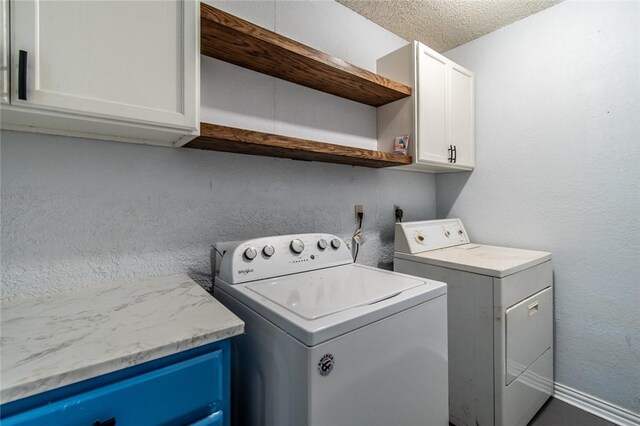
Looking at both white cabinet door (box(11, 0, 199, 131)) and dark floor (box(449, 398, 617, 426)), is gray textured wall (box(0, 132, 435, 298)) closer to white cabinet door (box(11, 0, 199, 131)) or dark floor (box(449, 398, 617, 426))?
white cabinet door (box(11, 0, 199, 131))

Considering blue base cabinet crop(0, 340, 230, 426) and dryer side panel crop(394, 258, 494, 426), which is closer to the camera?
blue base cabinet crop(0, 340, 230, 426)

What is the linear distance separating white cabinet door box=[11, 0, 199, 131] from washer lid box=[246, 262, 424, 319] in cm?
68

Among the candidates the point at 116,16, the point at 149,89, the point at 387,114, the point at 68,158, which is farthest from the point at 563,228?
the point at 68,158

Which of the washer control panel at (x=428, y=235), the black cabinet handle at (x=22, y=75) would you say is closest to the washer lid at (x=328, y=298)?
the washer control panel at (x=428, y=235)

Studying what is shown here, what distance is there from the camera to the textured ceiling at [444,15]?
1.80 meters

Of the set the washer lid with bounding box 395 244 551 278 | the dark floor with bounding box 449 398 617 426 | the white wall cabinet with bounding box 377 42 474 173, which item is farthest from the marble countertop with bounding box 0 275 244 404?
the dark floor with bounding box 449 398 617 426

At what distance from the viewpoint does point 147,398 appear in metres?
0.68

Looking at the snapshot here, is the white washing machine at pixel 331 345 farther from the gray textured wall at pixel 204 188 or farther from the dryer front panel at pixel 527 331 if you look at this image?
the dryer front panel at pixel 527 331

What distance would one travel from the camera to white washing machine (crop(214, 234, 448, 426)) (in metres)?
0.77

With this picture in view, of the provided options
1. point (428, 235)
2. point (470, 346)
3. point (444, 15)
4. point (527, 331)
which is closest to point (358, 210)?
point (428, 235)

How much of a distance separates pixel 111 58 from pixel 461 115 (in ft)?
6.84

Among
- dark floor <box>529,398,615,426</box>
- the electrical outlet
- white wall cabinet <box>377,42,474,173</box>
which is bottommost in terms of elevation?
dark floor <box>529,398,615,426</box>

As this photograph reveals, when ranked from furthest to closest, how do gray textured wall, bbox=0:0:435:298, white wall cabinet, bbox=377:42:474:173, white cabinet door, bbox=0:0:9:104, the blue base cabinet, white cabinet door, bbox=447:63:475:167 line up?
white cabinet door, bbox=447:63:475:167, white wall cabinet, bbox=377:42:474:173, gray textured wall, bbox=0:0:435:298, white cabinet door, bbox=0:0:9:104, the blue base cabinet

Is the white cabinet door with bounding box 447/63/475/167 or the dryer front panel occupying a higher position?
the white cabinet door with bounding box 447/63/475/167
